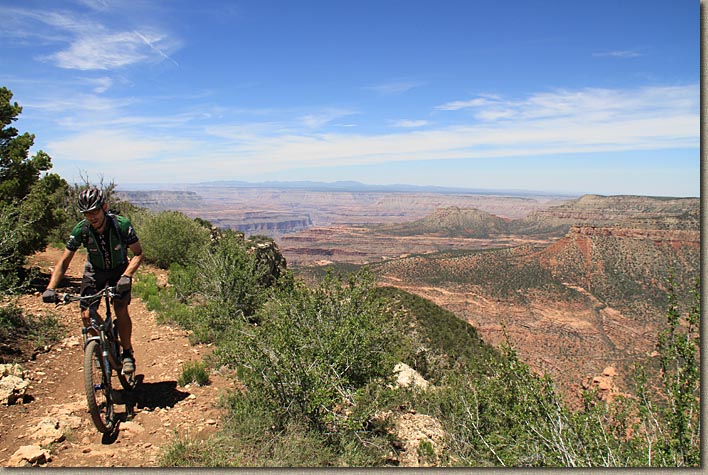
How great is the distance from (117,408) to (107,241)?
5.75 feet

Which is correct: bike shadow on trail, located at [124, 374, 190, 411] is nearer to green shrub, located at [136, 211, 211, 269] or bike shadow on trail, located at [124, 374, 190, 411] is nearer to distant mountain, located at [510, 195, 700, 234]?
green shrub, located at [136, 211, 211, 269]

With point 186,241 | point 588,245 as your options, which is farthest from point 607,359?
point 186,241

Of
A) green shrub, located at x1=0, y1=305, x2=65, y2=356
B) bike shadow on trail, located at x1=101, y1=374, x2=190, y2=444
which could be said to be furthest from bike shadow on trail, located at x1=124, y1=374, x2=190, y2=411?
green shrub, located at x1=0, y1=305, x2=65, y2=356

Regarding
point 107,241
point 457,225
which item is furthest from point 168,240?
point 457,225

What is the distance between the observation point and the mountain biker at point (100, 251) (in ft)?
12.0

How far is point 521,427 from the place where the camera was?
3666 mm

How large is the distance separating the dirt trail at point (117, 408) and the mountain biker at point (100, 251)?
3.27 feet

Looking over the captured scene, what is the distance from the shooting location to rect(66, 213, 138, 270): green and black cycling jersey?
12.4 feet

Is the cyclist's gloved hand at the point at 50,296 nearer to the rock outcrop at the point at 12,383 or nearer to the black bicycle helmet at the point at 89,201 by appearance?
the black bicycle helmet at the point at 89,201

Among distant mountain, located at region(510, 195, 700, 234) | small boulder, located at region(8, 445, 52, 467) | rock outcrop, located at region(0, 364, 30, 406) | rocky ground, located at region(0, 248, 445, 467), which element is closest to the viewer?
small boulder, located at region(8, 445, 52, 467)

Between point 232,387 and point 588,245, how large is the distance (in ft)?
134

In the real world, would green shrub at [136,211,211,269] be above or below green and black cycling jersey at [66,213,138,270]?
below

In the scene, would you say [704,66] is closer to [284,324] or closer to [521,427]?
[521,427]

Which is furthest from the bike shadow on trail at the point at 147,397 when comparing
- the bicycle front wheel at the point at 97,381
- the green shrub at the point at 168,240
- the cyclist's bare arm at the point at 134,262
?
the green shrub at the point at 168,240
